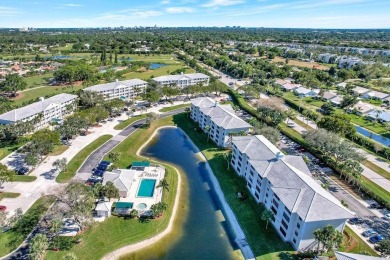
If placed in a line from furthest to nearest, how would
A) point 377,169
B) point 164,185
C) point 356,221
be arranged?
point 377,169 → point 164,185 → point 356,221

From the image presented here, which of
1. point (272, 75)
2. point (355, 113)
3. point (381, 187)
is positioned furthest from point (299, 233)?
point (272, 75)

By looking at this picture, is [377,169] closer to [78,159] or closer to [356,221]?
[356,221]

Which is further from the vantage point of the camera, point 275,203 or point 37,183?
point 37,183

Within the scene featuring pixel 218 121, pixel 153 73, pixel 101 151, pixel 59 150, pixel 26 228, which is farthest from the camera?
pixel 153 73

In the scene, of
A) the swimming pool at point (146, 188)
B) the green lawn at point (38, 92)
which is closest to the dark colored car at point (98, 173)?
the swimming pool at point (146, 188)

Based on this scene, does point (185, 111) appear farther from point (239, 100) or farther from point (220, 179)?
point (220, 179)

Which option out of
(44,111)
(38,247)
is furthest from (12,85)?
(38,247)

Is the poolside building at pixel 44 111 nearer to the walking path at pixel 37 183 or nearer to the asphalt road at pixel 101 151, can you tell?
the walking path at pixel 37 183
